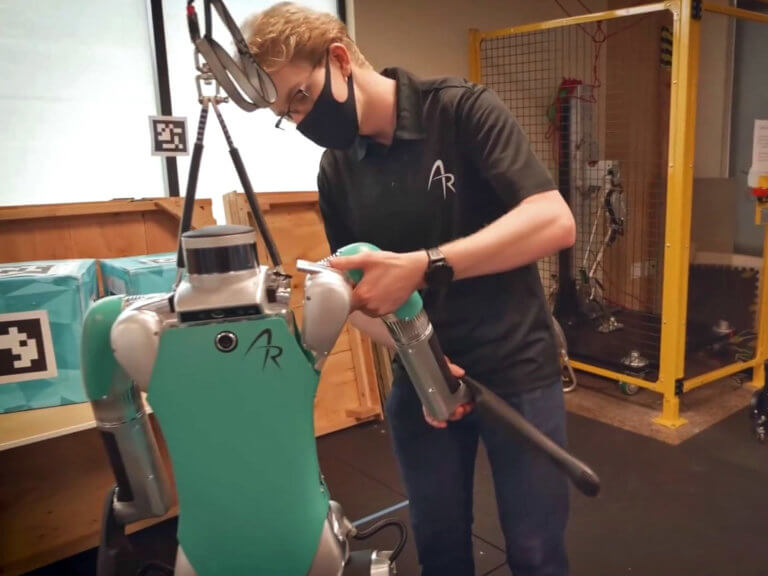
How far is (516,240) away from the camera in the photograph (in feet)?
2.73

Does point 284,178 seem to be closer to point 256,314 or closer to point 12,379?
point 12,379

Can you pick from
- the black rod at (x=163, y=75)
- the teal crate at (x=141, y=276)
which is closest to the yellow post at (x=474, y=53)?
the black rod at (x=163, y=75)

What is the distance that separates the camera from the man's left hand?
781 millimetres

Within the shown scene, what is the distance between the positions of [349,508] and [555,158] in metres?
2.65

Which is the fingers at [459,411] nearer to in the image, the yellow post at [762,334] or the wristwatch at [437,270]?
the wristwatch at [437,270]

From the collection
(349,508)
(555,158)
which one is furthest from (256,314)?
(555,158)

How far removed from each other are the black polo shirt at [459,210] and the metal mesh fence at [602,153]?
7.41 ft

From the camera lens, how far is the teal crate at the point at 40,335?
168 cm

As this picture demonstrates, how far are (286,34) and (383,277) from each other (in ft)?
1.33

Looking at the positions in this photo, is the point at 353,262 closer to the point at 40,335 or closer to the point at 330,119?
the point at 330,119

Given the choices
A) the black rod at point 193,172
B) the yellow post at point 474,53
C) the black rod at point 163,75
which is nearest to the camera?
the black rod at point 193,172

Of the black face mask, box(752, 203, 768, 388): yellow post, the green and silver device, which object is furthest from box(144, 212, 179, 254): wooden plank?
box(752, 203, 768, 388): yellow post

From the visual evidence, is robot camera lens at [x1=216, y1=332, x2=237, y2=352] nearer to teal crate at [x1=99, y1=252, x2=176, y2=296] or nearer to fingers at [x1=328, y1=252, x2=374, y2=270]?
fingers at [x1=328, y1=252, x2=374, y2=270]

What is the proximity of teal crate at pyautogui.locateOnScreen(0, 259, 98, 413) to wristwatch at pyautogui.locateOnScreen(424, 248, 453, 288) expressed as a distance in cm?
123
